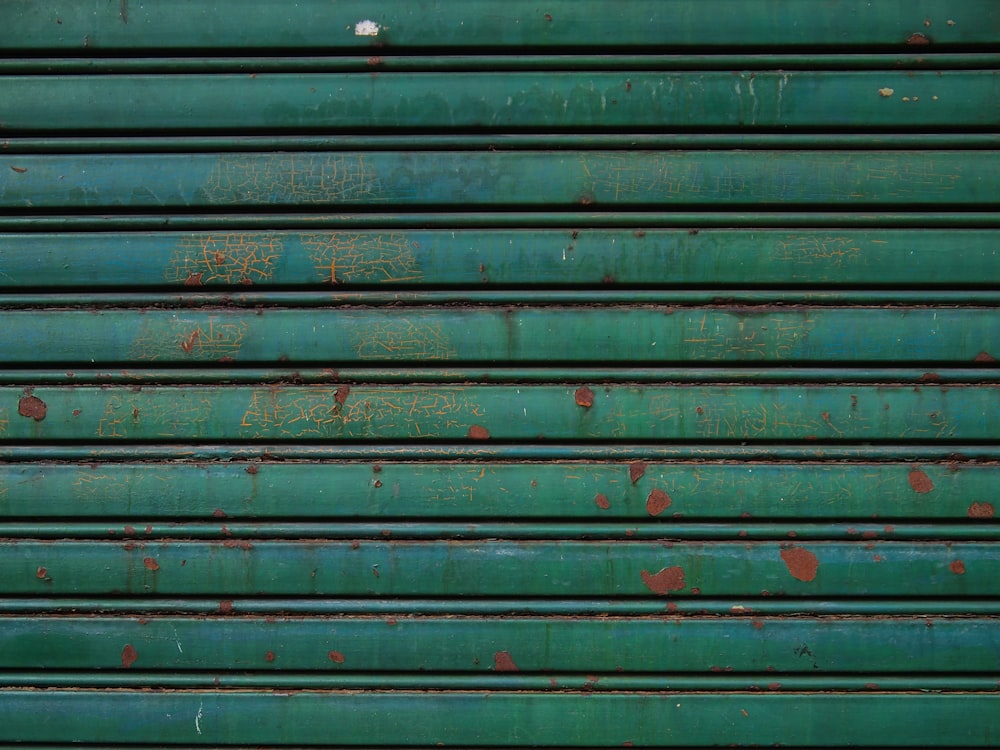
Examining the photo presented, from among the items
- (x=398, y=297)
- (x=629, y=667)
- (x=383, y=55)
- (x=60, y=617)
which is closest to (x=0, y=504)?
Result: (x=60, y=617)

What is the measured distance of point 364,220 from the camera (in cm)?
243

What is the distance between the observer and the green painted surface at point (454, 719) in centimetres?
239

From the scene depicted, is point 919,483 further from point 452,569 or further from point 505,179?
point 505,179

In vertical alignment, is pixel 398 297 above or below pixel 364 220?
below

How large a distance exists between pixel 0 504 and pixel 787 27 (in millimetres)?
3473

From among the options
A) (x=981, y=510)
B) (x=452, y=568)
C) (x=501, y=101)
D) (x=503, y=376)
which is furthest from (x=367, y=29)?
(x=981, y=510)

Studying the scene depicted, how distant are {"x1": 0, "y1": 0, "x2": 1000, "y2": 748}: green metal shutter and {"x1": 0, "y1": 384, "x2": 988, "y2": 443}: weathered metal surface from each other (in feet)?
0.05

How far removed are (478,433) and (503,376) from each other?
0.24m

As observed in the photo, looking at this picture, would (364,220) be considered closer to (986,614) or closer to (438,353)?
(438,353)

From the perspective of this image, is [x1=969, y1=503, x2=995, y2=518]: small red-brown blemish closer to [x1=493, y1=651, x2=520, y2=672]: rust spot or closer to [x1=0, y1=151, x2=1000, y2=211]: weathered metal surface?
[x1=0, y1=151, x2=1000, y2=211]: weathered metal surface

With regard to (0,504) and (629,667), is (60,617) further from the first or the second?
(629,667)

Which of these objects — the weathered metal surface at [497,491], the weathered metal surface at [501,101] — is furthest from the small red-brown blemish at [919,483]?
the weathered metal surface at [501,101]

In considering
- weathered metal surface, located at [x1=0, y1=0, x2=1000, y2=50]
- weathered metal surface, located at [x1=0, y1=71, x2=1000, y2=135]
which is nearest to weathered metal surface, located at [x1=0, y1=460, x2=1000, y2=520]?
weathered metal surface, located at [x1=0, y1=71, x2=1000, y2=135]

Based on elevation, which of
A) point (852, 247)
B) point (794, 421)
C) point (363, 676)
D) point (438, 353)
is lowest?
point (363, 676)
